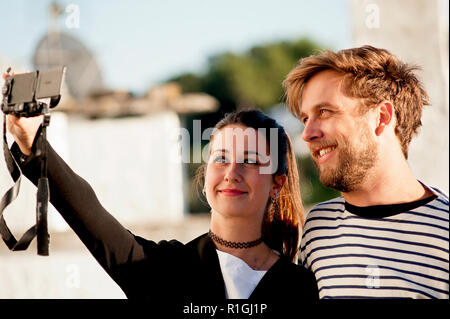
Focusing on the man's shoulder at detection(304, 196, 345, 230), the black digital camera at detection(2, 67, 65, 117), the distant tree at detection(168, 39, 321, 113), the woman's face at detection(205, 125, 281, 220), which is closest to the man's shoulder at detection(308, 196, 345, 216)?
the man's shoulder at detection(304, 196, 345, 230)

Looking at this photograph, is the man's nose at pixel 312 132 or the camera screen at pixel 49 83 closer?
the camera screen at pixel 49 83

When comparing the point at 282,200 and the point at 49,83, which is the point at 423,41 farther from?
the point at 49,83

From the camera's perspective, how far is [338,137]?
6.77 ft

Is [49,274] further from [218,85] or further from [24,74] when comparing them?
[218,85]

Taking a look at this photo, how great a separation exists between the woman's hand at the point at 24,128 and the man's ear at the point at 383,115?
3.73 ft

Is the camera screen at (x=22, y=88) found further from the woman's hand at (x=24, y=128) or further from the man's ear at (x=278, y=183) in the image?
the man's ear at (x=278, y=183)

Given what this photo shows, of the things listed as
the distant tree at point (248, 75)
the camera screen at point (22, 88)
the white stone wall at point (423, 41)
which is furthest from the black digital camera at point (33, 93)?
the distant tree at point (248, 75)

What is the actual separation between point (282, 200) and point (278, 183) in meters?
0.09

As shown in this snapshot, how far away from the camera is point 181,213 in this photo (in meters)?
8.50

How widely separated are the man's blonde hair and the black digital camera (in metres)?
0.88

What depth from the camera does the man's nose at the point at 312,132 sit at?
2.08m

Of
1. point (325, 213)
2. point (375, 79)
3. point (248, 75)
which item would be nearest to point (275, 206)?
point (325, 213)

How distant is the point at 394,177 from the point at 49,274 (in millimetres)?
2247
